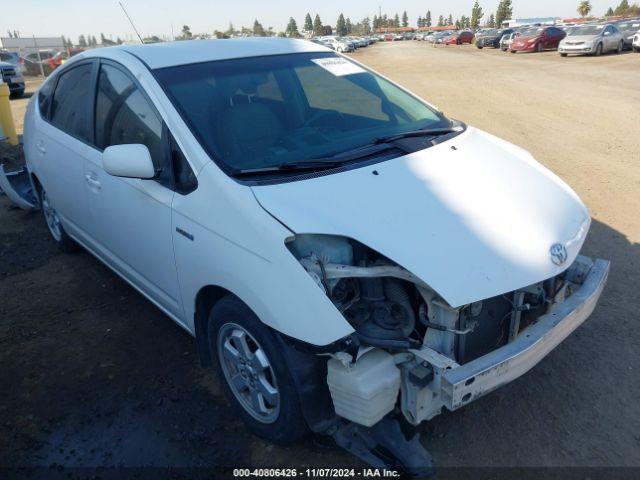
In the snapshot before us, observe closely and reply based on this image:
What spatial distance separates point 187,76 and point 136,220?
89 centimetres

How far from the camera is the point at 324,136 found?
9.99ft

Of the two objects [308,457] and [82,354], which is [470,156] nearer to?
[308,457]

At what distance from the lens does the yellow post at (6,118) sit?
9375mm

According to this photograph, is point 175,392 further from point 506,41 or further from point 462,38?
point 462,38

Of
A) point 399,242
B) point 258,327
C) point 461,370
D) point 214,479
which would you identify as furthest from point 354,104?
point 214,479

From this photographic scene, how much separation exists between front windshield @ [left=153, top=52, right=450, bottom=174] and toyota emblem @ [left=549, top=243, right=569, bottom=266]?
3.77 ft

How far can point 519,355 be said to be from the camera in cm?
223

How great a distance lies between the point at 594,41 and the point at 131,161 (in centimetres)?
2609

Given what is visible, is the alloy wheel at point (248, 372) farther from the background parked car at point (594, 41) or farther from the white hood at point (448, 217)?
the background parked car at point (594, 41)

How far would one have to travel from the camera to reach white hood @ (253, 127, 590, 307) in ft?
7.23

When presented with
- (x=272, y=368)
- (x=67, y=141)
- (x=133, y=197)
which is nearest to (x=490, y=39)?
(x=67, y=141)

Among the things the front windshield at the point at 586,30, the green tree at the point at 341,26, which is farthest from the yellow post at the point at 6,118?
the green tree at the point at 341,26

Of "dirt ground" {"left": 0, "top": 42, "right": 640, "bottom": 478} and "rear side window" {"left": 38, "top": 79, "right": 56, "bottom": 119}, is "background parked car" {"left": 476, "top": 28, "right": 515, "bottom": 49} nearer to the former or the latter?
"dirt ground" {"left": 0, "top": 42, "right": 640, "bottom": 478}

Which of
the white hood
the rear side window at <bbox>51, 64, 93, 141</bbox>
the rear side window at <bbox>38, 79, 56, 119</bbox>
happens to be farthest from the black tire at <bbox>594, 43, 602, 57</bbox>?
the rear side window at <bbox>51, 64, 93, 141</bbox>
